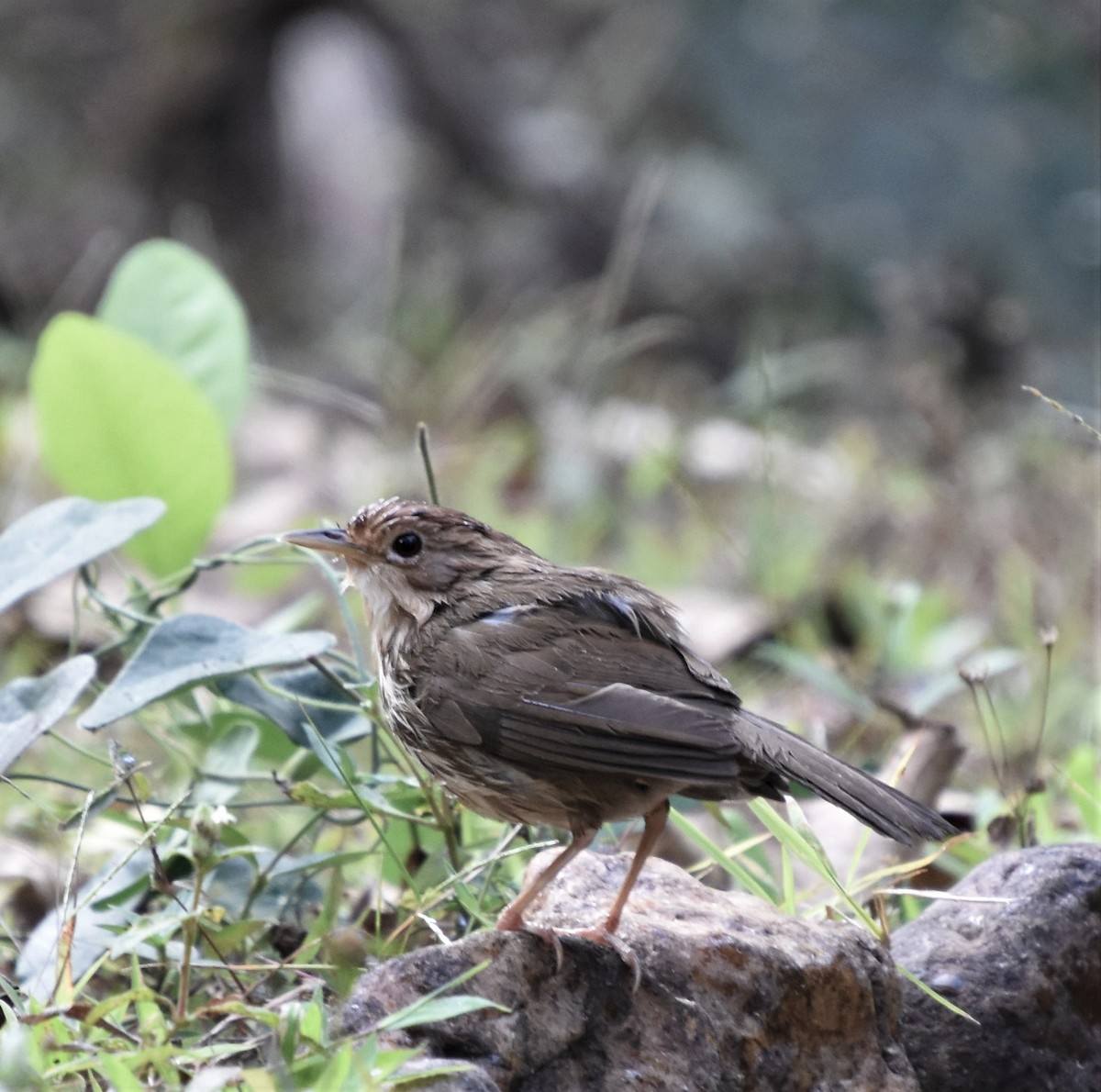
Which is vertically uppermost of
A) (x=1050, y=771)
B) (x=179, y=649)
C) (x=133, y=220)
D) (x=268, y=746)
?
(x=179, y=649)

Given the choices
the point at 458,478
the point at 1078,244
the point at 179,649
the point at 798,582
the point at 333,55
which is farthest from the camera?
the point at 333,55

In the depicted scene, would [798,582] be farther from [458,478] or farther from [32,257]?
[32,257]

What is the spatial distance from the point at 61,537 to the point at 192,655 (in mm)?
353

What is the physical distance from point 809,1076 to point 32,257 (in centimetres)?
875

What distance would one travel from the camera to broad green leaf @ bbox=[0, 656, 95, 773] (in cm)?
235

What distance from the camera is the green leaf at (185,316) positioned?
364 cm

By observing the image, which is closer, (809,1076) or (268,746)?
(809,1076)

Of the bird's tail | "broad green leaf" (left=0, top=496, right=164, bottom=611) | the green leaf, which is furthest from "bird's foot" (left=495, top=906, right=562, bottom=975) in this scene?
the green leaf

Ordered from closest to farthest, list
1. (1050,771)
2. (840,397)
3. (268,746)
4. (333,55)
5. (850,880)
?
(850,880)
(268,746)
(1050,771)
(840,397)
(333,55)

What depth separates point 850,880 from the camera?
9.23 feet

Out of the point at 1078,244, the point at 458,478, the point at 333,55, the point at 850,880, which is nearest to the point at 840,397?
the point at 1078,244

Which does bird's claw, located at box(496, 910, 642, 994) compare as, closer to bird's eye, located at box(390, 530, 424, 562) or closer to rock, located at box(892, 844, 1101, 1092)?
rock, located at box(892, 844, 1101, 1092)

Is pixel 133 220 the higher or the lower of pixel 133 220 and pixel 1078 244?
the lower

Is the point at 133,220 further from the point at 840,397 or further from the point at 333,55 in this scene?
the point at 840,397
